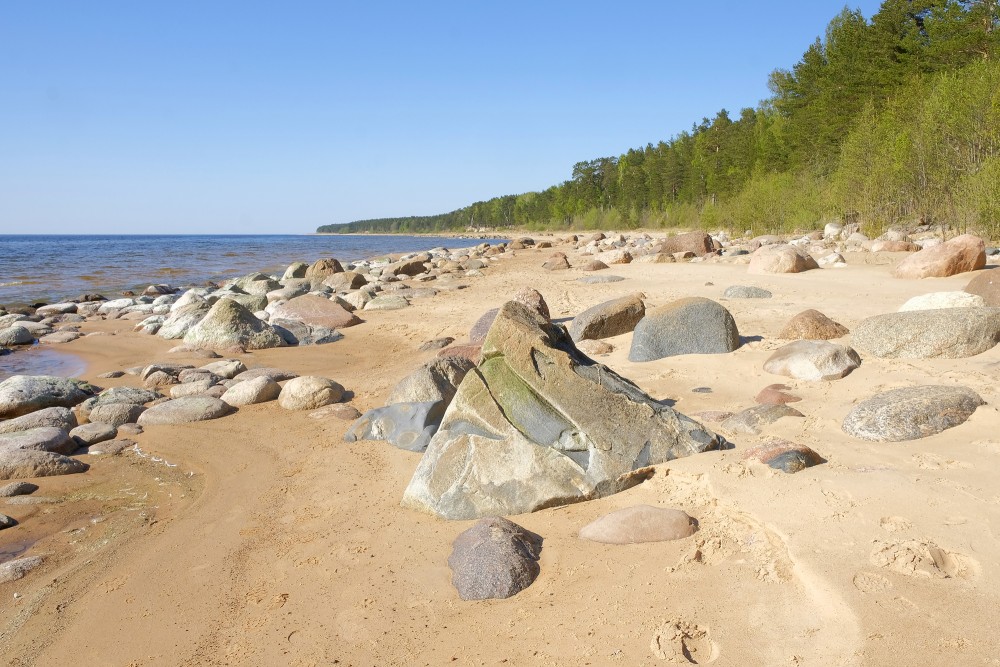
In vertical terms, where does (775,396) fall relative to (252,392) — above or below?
above

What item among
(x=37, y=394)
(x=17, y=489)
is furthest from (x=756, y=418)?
(x=37, y=394)

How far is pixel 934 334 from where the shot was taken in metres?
6.12

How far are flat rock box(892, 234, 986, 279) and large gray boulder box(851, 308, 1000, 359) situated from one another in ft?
23.4

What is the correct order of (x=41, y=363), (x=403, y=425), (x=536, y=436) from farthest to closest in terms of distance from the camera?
→ (x=41, y=363) < (x=403, y=425) < (x=536, y=436)

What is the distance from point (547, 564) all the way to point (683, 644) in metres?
0.93

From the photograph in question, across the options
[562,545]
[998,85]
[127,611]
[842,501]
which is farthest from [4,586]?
[998,85]

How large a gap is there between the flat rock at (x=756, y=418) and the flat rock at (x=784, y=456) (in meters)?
0.59

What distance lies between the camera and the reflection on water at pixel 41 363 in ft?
30.7

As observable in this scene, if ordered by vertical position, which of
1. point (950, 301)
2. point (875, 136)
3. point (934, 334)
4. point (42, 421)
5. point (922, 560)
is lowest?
point (42, 421)

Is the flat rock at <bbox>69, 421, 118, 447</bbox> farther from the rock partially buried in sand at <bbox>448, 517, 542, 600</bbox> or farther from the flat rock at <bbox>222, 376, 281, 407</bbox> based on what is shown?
the rock partially buried in sand at <bbox>448, 517, 542, 600</bbox>

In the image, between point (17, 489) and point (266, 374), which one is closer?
point (17, 489)

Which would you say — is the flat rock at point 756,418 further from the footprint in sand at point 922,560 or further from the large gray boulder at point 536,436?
the footprint in sand at point 922,560

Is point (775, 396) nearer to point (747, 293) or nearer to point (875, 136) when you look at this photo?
point (747, 293)

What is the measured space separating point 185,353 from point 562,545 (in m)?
8.37
